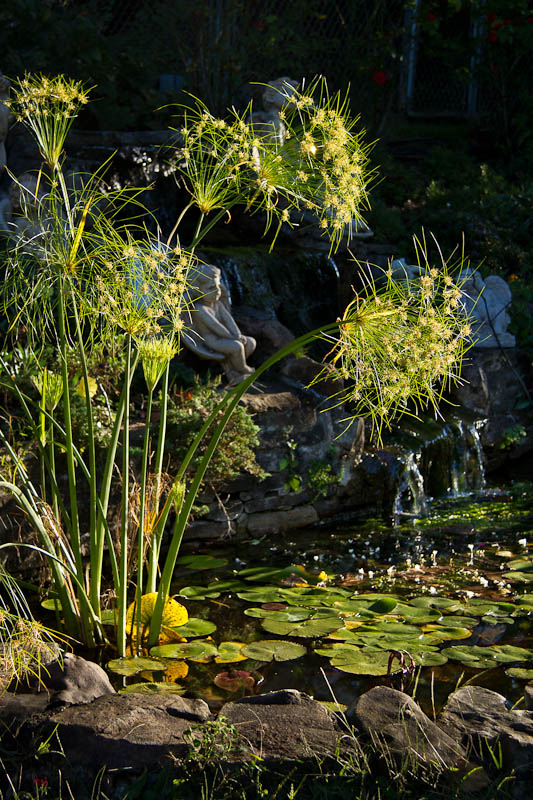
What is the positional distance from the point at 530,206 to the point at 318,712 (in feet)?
27.5

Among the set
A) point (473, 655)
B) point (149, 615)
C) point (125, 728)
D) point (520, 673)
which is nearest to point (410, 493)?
point (473, 655)

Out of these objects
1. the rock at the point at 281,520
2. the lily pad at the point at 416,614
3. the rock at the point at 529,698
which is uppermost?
the rock at the point at 529,698

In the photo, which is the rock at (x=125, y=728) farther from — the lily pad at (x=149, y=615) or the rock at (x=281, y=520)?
the rock at (x=281, y=520)

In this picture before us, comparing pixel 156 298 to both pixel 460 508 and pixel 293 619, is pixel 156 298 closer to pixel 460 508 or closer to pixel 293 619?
pixel 293 619

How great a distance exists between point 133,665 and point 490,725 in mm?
1484

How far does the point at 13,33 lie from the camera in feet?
30.7

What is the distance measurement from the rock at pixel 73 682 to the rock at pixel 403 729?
949mm

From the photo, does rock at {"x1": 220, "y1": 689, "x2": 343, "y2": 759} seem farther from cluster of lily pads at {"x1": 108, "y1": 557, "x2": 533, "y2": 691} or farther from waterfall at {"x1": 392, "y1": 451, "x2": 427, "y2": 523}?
waterfall at {"x1": 392, "y1": 451, "x2": 427, "y2": 523}

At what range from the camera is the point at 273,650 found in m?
4.11

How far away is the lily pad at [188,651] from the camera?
156 inches

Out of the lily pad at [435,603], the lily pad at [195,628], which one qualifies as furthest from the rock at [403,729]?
the lily pad at [435,603]

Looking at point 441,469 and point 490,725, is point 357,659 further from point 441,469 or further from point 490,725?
point 441,469

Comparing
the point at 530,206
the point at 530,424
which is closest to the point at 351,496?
the point at 530,424

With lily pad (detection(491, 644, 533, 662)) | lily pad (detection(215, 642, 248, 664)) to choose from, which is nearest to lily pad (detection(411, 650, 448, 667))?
lily pad (detection(491, 644, 533, 662))
